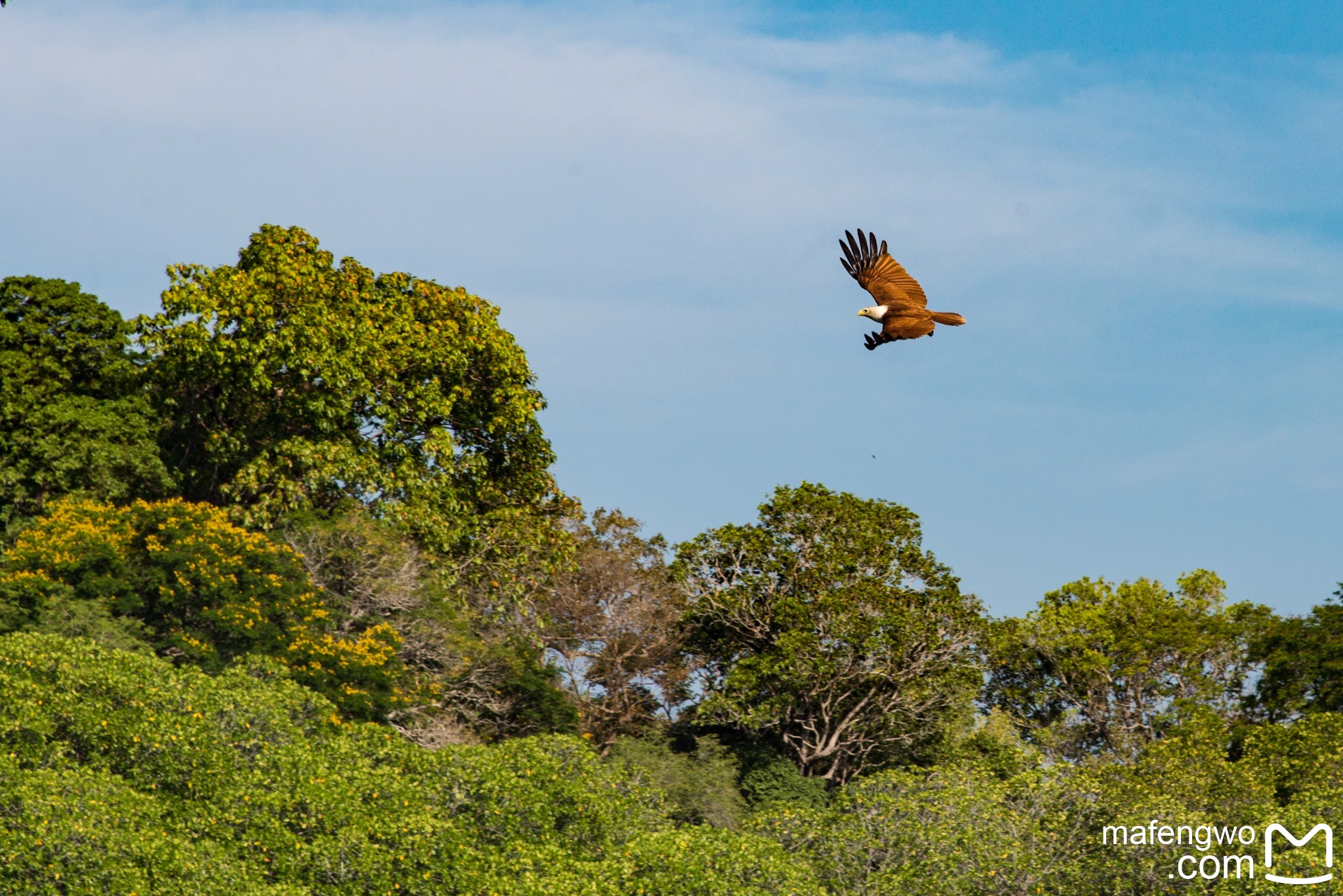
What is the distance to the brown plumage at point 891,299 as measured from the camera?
13.4m

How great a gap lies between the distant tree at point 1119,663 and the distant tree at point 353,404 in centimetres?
1490

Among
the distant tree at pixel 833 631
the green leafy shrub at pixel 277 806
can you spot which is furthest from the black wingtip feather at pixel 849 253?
the distant tree at pixel 833 631

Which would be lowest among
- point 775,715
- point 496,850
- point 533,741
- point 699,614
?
point 496,850

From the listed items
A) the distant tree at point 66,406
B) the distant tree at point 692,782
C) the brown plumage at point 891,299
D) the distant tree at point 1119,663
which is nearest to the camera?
the brown plumage at point 891,299

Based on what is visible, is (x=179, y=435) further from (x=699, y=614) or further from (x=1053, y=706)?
(x=1053, y=706)

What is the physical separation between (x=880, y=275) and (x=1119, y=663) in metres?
31.2

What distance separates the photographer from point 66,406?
30.0 meters

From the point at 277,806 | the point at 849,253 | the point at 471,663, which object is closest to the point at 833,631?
the point at 471,663

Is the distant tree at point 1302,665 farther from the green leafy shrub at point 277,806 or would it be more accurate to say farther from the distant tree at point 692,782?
the green leafy shrub at point 277,806

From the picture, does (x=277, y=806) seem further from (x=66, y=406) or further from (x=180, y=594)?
(x=66, y=406)

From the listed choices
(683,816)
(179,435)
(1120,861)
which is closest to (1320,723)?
(1120,861)

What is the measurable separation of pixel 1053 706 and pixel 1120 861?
21031 millimetres

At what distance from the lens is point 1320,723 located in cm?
3025

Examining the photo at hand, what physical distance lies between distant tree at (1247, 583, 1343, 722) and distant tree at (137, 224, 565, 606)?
58.1 ft
